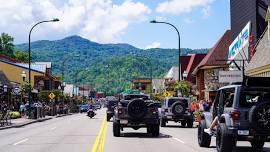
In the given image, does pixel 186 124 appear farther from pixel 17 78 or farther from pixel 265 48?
pixel 17 78

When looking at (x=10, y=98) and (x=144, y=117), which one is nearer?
(x=144, y=117)

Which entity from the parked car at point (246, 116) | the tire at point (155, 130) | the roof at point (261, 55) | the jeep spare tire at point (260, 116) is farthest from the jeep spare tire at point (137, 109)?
the roof at point (261, 55)

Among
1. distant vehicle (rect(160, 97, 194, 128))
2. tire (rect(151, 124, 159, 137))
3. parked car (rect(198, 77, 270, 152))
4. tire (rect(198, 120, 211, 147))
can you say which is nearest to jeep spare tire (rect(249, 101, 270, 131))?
parked car (rect(198, 77, 270, 152))

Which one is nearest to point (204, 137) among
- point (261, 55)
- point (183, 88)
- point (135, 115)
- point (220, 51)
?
point (135, 115)

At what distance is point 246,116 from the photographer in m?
15.4

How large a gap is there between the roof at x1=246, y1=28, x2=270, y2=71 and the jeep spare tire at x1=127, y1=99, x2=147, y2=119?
37.2 feet

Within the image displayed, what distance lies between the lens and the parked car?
15297mm

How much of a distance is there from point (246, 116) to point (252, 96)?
1.19m

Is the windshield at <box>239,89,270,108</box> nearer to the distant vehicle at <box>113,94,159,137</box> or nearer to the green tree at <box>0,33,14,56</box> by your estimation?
the distant vehicle at <box>113,94,159,137</box>

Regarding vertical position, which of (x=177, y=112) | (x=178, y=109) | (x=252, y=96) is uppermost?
(x=252, y=96)

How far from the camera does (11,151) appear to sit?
18.4 metres

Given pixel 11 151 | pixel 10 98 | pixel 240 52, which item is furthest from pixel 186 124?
pixel 10 98

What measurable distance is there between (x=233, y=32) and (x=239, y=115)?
40.0 meters

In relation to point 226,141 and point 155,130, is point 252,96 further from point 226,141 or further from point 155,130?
point 155,130
